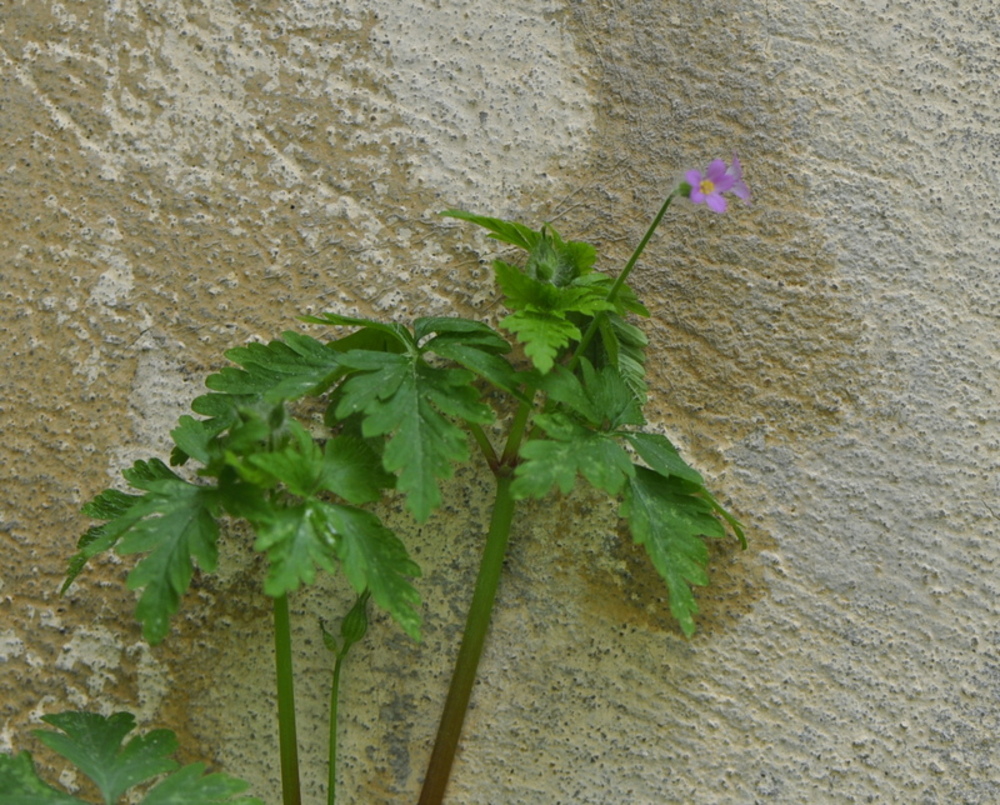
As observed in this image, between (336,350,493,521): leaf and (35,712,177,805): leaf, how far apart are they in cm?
41

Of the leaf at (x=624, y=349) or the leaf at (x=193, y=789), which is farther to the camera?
the leaf at (x=624, y=349)

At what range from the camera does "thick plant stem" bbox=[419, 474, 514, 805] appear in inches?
45.4

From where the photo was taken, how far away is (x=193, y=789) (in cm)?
95

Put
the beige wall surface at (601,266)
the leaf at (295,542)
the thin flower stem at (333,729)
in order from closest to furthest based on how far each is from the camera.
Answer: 1. the leaf at (295,542)
2. the thin flower stem at (333,729)
3. the beige wall surface at (601,266)

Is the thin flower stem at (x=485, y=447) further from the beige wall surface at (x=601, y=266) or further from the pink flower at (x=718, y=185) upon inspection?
the pink flower at (x=718, y=185)

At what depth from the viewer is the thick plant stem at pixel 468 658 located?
1.15 m

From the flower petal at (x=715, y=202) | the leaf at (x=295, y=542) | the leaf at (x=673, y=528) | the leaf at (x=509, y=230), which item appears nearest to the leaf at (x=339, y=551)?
the leaf at (x=295, y=542)

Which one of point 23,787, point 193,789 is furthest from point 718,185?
point 23,787

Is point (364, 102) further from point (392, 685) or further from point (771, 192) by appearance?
point (392, 685)

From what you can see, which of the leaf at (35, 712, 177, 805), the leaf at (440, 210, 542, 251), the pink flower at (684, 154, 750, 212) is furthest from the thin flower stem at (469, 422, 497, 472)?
the leaf at (35, 712, 177, 805)

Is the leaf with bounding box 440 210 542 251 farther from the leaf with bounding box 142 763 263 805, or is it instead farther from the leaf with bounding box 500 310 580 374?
the leaf with bounding box 142 763 263 805

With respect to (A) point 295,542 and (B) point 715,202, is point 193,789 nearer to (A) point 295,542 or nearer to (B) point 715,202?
(A) point 295,542

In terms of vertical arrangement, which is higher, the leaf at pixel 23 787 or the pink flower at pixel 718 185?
the pink flower at pixel 718 185

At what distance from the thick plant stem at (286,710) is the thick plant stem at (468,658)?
0.55ft
